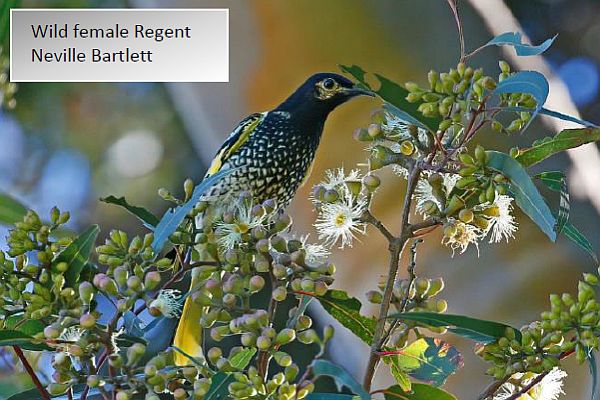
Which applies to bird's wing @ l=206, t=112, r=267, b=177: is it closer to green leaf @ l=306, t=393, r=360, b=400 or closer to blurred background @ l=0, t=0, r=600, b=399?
blurred background @ l=0, t=0, r=600, b=399

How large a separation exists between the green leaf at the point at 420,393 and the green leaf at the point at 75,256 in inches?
9.7

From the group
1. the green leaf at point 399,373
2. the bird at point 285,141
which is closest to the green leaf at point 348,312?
the green leaf at point 399,373

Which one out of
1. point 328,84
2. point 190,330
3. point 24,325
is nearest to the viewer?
point 24,325

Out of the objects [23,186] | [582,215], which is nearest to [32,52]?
[23,186]

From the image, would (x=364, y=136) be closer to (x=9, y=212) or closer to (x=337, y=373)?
(x=337, y=373)

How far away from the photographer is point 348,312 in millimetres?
624

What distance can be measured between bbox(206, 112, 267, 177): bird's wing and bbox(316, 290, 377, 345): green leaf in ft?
1.16

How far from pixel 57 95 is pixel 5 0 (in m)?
0.13

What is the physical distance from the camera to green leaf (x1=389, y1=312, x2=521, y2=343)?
0.55 m

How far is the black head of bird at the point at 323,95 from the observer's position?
3.06ft

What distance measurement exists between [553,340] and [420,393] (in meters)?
0.12

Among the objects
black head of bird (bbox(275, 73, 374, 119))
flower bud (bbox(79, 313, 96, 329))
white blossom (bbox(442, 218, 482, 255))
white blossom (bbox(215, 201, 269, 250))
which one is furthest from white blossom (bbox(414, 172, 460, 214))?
black head of bird (bbox(275, 73, 374, 119))

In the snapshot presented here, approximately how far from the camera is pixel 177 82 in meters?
0.97

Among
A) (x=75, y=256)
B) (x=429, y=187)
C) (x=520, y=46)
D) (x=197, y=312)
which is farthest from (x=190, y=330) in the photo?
(x=520, y=46)
